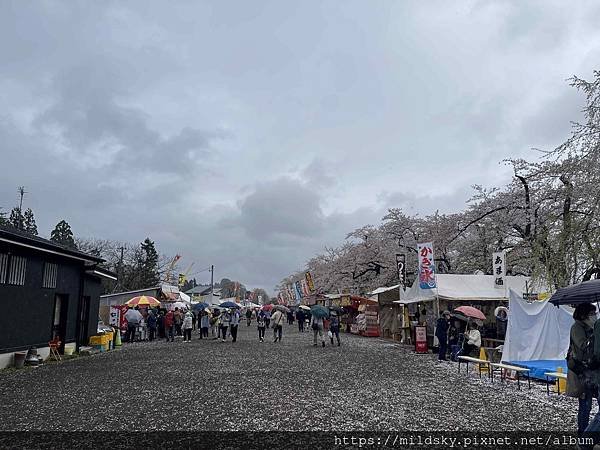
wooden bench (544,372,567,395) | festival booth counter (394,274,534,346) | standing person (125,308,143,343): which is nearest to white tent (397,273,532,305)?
festival booth counter (394,274,534,346)

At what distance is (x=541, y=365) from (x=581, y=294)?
6.59 metres

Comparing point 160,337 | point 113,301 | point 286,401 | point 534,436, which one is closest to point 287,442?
point 286,401

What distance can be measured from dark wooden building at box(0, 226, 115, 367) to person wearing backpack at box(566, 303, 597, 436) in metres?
13.0

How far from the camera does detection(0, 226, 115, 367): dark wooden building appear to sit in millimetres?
13328

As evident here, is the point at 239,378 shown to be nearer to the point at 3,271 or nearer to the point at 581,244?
the point at 3,271

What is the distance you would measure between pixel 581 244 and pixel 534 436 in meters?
6.89

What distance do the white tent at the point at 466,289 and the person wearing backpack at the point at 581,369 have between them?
13099mm

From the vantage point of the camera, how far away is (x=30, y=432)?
21.3 ft

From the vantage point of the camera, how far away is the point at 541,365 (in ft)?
39.9

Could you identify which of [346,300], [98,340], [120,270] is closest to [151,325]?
[98,340]

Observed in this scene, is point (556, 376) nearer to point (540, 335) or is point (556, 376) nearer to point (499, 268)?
point (540, 335)

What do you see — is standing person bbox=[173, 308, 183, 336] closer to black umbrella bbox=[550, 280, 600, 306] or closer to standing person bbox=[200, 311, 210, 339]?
standing person bbox=[200, 311, 210, 339]

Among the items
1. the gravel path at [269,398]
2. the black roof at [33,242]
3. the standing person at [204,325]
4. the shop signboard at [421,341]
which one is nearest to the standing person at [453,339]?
the gravel path at [269,398]

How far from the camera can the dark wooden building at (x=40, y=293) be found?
43.7ft
